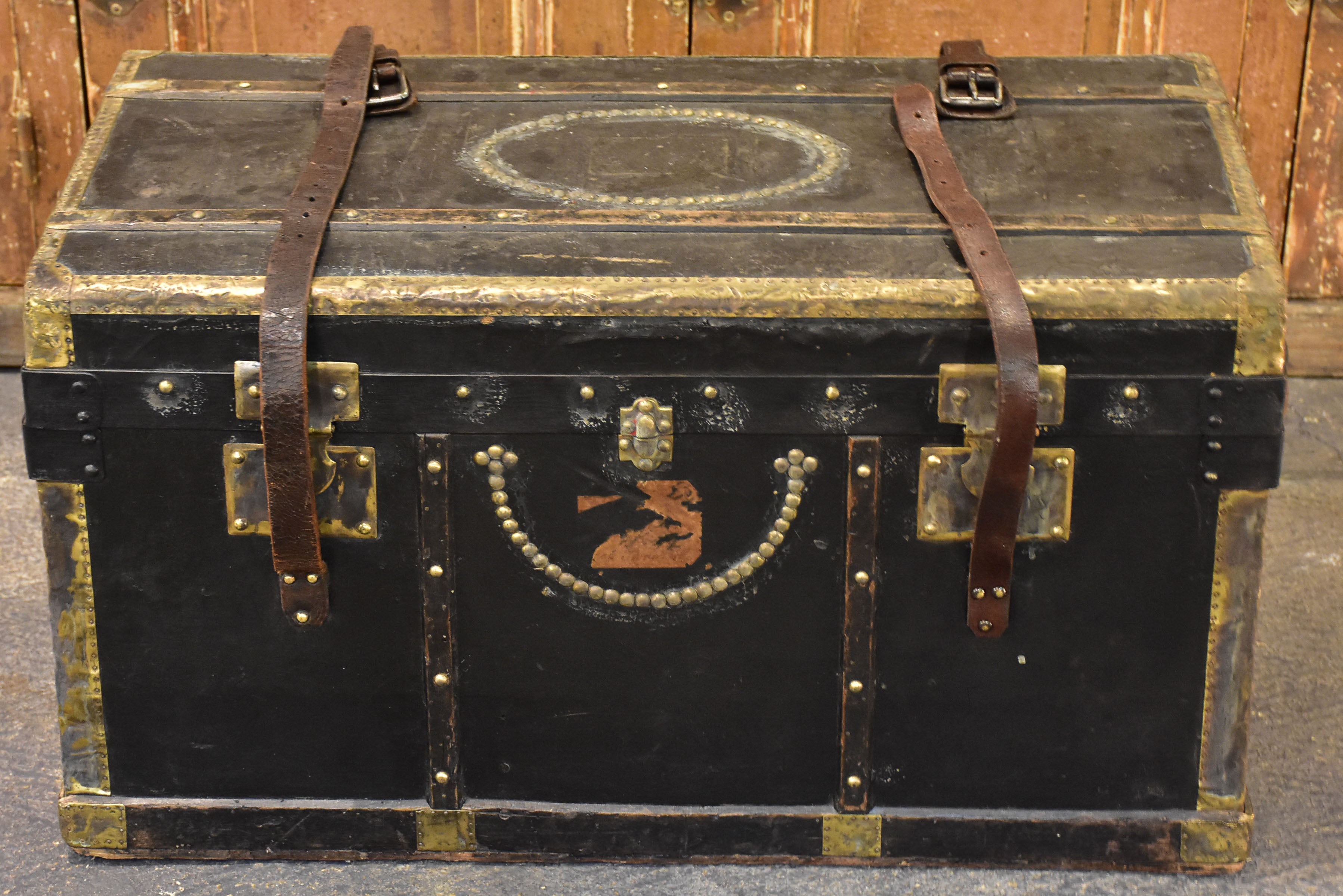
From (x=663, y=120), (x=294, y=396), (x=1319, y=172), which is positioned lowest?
(x=294, y=396)

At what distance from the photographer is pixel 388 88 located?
202 centimetres

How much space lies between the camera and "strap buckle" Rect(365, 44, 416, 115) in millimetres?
1988

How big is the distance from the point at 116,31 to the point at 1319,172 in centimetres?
Answer: 268

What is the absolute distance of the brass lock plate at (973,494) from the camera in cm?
162

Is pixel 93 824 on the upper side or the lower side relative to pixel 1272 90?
lower

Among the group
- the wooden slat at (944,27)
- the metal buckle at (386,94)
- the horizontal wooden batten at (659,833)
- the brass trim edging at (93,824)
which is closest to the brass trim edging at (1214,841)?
the horizontal wooden batten at (659,833)

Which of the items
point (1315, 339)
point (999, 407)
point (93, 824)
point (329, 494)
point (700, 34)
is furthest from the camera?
point (1315, 339)

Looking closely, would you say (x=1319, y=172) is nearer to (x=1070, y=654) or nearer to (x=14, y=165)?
(x=1070, y=654)

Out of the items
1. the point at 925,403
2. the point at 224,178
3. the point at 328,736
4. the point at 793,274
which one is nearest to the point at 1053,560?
the point at 925,403

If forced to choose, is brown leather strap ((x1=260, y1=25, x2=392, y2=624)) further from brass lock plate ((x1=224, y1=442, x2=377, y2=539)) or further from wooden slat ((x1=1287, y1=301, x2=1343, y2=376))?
wooden slat ((x1=1287, y1=301, x2=1343, y2=376))

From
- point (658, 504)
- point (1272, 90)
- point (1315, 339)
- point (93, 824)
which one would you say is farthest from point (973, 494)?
point (1315, 339)

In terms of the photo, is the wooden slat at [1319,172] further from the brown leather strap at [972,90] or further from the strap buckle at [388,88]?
the strap buckle at [388,88]

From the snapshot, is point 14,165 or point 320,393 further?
point 14,165

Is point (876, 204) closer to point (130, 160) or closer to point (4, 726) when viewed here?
point (130, 160)
